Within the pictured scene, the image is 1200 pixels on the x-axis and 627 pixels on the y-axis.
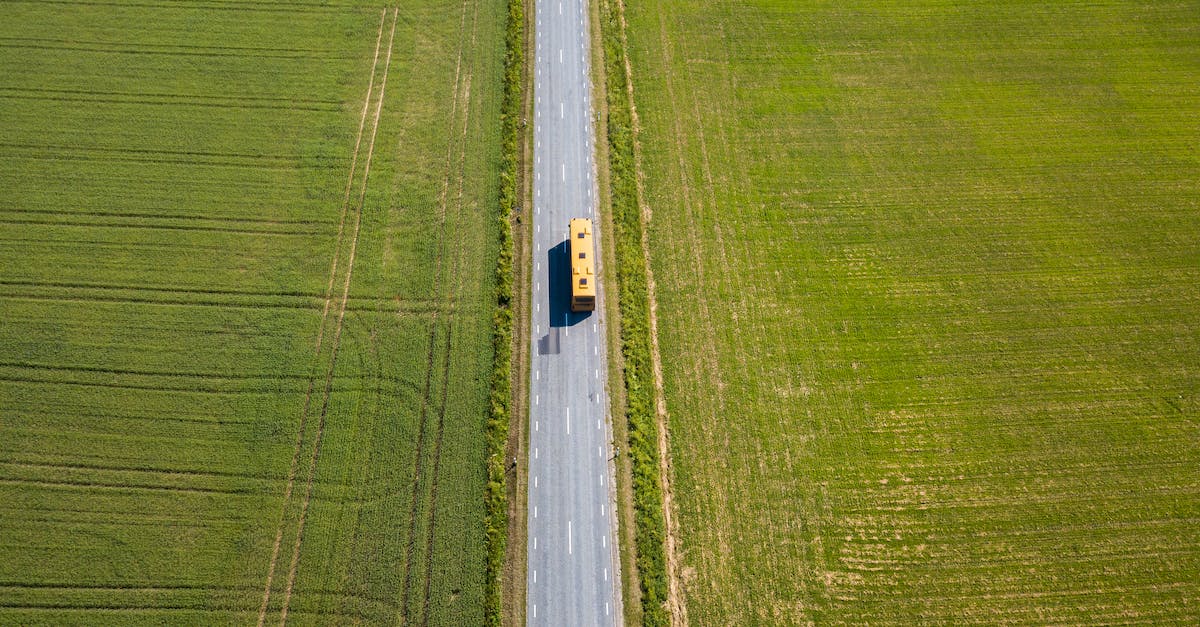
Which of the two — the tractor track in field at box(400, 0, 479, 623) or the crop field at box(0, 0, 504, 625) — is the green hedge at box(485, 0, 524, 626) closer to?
the crop field at box(0, 0, 504, 625)

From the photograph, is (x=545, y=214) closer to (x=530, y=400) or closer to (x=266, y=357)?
(x=530, y=400)

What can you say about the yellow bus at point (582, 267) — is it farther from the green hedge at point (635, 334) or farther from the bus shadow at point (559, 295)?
the green hedge at point (635, 334)

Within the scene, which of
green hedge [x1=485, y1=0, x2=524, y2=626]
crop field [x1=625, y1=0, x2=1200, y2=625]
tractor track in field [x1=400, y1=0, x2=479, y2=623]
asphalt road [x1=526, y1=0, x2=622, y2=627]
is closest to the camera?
tractor track in field [x1=400, y1=0, x2=479, y2=623]

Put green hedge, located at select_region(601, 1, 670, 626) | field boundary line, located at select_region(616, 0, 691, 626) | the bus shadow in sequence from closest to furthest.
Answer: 1. field boundary line, located at select_region(616, 0, 691, 626)
2. green hedge, located at select_region(601, 1, 670, 626)
3. the bus shadow

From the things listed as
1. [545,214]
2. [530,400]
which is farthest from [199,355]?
[545,214]

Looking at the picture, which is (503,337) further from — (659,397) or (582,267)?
(659,397)

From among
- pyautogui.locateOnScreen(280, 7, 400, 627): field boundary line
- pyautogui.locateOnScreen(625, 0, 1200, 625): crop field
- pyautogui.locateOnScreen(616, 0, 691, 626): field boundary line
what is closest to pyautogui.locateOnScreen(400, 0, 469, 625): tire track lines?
pyautogui.locateOnScreen(280, 7, 400, 627): field boundary line

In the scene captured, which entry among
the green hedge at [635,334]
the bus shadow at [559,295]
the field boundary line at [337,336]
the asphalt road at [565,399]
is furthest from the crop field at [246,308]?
the green hedge at [635,334]
